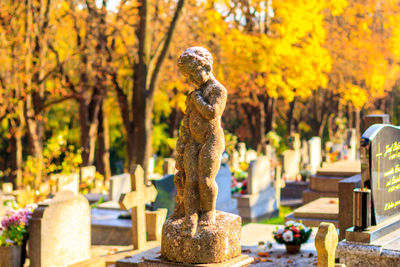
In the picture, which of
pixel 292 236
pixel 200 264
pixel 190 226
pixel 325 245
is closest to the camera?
pixel 200 264

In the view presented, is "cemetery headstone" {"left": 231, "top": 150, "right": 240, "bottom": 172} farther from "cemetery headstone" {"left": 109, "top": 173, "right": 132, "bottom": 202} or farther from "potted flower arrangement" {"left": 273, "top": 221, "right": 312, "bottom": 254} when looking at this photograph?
"potted flower arrangement" {"left": 273, "top": 221, "right": 312, "bottom": 254}

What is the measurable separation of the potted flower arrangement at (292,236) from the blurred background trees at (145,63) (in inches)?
208

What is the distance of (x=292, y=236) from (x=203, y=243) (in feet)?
12.6

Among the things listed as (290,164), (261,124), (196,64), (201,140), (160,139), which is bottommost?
(290,164)

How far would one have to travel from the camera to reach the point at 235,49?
23188 mm

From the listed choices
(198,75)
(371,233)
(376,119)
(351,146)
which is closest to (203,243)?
(198,75)

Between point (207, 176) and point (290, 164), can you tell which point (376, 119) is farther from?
point (290, 164)

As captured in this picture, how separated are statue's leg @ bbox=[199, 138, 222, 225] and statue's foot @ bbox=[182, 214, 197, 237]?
8cm

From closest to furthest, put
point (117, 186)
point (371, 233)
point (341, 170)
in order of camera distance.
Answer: point (371, 233) → point (117, 186) → point (341, 170)

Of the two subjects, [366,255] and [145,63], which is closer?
[366,255]

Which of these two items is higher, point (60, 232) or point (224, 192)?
point (224, 192)

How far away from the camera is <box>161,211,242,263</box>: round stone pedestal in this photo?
585 centimetres

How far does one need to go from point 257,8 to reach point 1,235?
1716cm

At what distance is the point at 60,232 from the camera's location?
8578 millimetres
